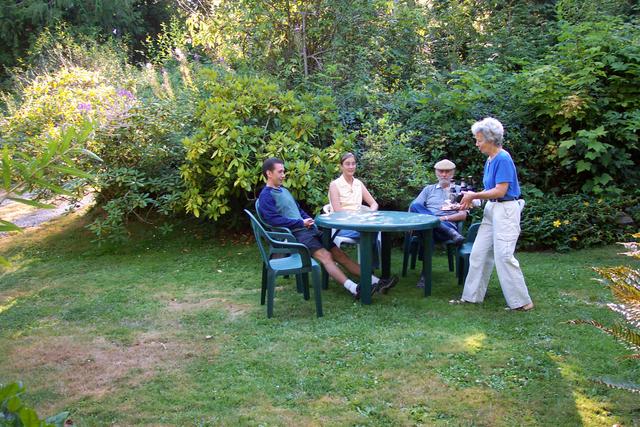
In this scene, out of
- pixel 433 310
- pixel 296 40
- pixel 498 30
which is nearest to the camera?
pixel 433 310

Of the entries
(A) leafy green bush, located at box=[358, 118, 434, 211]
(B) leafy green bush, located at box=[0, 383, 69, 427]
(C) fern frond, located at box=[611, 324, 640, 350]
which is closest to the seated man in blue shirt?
(A) leafy green bush, located at box=[358, 118, 434, 211]

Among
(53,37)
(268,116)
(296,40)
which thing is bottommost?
(268,116)

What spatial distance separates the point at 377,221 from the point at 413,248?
1.20 metres

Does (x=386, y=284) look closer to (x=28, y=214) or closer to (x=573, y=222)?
(x=573, y=222)

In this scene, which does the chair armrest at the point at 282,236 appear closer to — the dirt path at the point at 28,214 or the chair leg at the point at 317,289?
the chair leg at the point at 317,289

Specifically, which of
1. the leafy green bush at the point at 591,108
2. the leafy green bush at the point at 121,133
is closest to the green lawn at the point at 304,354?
the leafy green bush at the point at 121,133

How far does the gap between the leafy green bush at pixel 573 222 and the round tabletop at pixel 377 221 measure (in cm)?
201

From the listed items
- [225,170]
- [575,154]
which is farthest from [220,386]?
[575,154]

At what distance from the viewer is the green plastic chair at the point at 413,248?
5.77 m

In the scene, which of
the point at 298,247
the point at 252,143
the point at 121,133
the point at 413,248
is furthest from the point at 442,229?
the point at 121,133

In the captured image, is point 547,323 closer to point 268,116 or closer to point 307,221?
point 307,221

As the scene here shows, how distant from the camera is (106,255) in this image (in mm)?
7152

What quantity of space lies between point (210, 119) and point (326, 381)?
3.98 m

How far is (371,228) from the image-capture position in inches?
184
